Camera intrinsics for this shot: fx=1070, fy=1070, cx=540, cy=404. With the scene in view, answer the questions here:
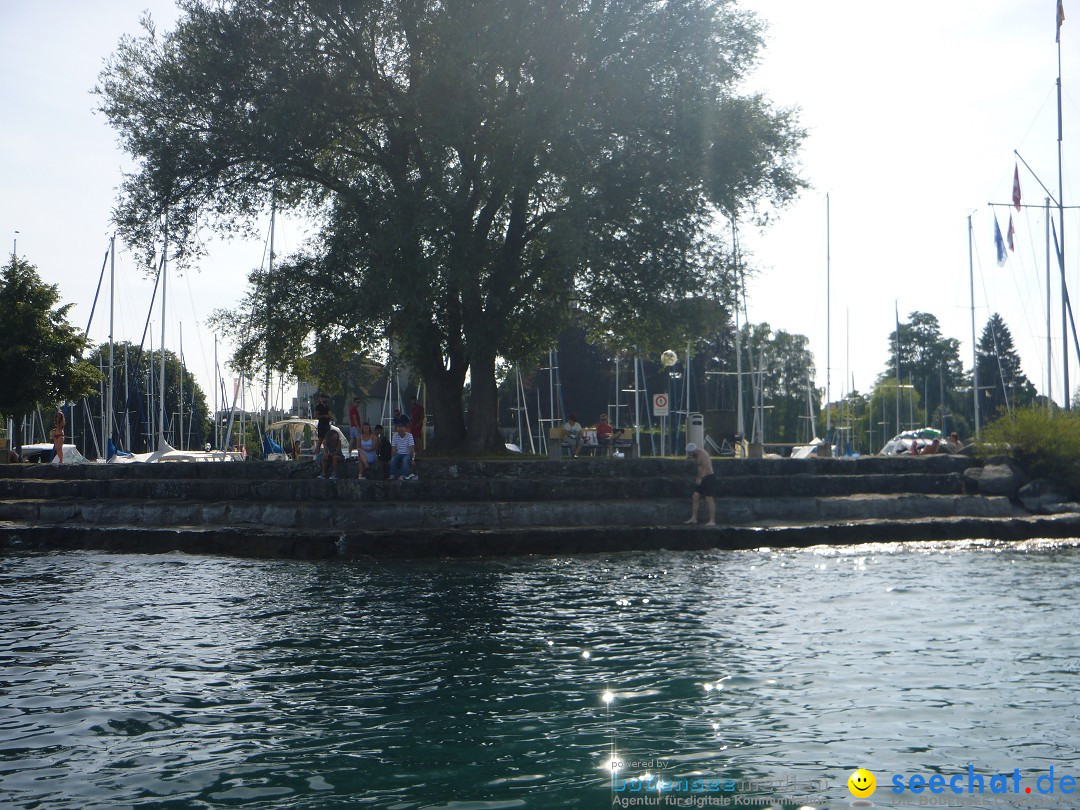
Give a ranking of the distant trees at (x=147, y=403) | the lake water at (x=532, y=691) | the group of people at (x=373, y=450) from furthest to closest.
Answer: the distant trees at (x=147, y=403) < the group of people at (x=373, y=450) < the lake water at (x=532, y=691)

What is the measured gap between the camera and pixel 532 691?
8.97m

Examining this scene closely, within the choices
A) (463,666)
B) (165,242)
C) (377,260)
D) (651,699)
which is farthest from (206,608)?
(165,242)

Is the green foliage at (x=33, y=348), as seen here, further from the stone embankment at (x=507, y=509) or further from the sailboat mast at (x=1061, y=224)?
the sailboat mast at (x=1061, y=224)

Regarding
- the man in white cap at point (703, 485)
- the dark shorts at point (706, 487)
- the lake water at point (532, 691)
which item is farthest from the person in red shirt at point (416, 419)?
the lake water at point (532, 691)

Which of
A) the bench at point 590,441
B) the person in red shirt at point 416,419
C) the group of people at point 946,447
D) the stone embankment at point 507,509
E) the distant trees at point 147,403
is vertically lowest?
the stone embankment at point 507,509

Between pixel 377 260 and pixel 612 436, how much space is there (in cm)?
1065

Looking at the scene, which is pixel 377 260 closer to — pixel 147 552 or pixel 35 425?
pixel 147 552

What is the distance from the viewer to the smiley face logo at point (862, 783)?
20.4 feet

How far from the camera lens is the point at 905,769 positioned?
6.68 meters

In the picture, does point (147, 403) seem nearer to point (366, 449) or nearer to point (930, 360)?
point (366, 449)

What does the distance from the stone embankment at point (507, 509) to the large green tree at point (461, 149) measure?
13.4ft

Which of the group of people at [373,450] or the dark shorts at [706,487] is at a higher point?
the group of people at [373,450]

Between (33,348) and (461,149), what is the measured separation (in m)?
20.4

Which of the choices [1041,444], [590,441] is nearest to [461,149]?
[590,441]
